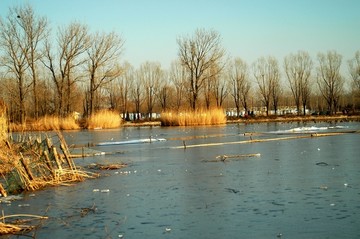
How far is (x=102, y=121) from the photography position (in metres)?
37.4

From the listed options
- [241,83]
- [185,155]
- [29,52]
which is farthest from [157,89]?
[185,155]

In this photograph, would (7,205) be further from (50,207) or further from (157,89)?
(157,89)

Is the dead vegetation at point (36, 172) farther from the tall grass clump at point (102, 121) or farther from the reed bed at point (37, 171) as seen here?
the tall grass clump at point (102, 121)

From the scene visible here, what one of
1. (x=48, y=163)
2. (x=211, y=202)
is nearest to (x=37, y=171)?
(x=48, y=163)

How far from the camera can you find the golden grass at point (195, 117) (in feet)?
123

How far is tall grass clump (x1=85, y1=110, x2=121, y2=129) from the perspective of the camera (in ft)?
122

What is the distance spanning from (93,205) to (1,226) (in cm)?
178

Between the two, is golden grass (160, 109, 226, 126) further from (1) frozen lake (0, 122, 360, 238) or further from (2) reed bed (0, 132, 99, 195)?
(2) reed bed (0, 132, 99, 195)

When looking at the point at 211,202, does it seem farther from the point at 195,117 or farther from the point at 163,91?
the point at 163,91

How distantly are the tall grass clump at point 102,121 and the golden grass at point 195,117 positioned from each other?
179 inches

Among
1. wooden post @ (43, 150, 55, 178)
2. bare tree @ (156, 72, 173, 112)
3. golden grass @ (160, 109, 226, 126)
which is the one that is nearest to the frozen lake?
wooden post @ (43, 150, 55, 178)

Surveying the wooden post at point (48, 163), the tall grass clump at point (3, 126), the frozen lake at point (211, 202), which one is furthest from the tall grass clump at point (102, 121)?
the wooden post at point (48, 163)

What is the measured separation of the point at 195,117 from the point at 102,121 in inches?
312

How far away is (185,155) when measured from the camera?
14.7 metres
